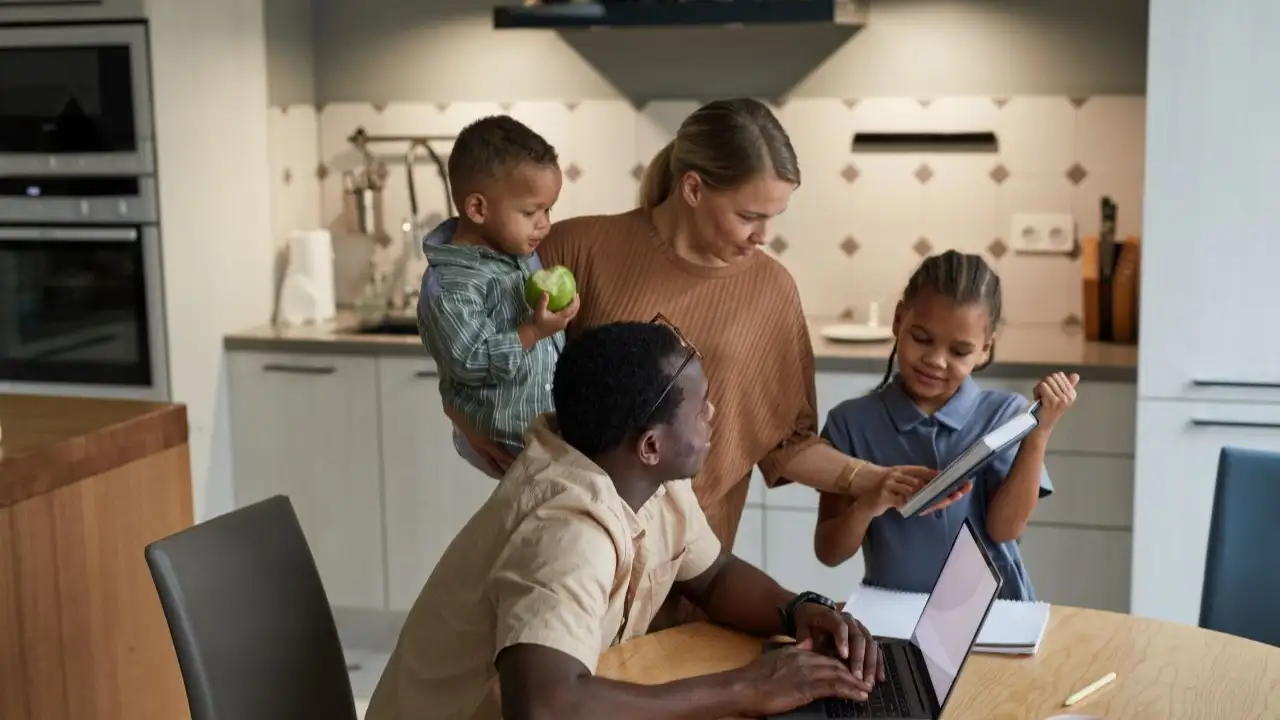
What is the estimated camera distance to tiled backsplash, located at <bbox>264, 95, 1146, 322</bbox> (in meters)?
3.65

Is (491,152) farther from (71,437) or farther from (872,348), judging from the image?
(872,348)

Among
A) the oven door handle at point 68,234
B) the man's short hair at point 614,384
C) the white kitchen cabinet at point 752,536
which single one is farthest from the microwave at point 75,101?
the man's short hair at point 614,384

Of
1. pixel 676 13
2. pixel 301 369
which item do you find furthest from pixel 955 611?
pixel 301 369

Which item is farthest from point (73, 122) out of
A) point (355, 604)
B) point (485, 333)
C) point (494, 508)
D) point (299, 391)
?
point (494, 508)

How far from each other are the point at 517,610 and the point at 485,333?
0.75m

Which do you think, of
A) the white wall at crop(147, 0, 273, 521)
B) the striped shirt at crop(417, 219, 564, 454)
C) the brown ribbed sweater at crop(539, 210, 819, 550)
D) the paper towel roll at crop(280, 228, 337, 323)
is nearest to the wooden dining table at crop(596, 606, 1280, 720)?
the brown ribbed sweater at crop(539, 210, 819, 550)

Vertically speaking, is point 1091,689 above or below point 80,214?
below

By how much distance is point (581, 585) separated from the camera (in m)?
1.55

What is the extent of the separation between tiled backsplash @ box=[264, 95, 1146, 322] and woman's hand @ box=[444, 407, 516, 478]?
173cm

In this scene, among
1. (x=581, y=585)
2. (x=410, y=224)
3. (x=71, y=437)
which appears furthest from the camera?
(x=410, y=224)

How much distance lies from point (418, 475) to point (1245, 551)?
2085 mm

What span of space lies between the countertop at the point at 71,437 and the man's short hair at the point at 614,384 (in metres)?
1.11

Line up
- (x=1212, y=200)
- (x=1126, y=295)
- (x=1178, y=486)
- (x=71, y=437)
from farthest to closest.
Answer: (x=1126, y=295) → (x=1178, y=486) → (x=1212, y=200) → (x=71, y=437)

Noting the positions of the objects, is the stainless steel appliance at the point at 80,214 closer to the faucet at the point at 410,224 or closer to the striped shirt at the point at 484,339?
the faucet at the point at 410,224
